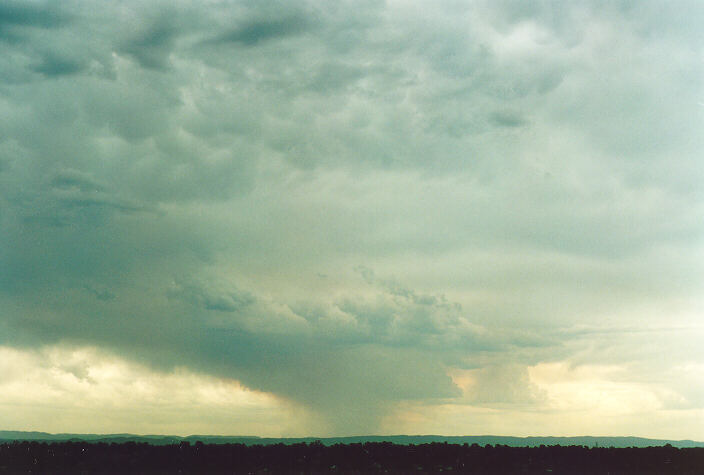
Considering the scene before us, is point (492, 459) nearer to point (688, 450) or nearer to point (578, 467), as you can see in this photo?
point (578, 467)

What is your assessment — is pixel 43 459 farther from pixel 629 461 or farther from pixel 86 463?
→ pixel 629 461

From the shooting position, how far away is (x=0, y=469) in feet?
347

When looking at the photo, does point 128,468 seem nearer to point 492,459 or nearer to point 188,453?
point 188,453

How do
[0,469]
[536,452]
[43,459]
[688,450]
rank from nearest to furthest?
[0,469], [43,459], [536,452], [688,450]

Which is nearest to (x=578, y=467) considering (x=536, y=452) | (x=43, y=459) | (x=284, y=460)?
(x=536, y=452)

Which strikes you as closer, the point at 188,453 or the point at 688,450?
the point at 188,453

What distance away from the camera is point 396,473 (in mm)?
108750

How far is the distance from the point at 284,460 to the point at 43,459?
35932 millimetres

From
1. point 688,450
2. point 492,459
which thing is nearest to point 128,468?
point 492,459

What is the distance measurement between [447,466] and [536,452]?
56.0 feet

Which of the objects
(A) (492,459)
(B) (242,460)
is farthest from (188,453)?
(A) (492,459)

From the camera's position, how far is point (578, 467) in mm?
119062

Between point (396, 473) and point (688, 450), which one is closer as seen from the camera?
point (396, 473)

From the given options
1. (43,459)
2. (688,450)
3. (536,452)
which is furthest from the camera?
(688,450)
